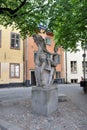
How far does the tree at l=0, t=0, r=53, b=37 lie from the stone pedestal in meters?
5.75

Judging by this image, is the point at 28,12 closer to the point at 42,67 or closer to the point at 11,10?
the point at 11,10

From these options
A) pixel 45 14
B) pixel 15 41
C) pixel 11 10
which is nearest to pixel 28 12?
pixel 45 14

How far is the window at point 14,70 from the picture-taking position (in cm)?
2780

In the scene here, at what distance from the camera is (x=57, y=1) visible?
14156mm

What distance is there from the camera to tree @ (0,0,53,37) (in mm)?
14184

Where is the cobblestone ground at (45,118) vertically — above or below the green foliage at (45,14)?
below

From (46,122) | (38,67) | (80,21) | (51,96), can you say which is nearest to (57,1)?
(80,21)

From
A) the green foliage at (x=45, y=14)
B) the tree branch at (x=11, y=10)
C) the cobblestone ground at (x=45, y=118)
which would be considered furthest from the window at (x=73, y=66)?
the cobblestone ground at (x=45, y=118)

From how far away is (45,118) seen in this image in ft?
30.1

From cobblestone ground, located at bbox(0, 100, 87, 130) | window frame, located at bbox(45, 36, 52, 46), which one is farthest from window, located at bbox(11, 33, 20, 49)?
cobblestone ground, located at bbox(0, 100, 87, 130)

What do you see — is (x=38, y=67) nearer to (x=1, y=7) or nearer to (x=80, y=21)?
(x=1, y=7)

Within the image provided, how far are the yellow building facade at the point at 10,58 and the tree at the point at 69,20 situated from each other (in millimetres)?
9812

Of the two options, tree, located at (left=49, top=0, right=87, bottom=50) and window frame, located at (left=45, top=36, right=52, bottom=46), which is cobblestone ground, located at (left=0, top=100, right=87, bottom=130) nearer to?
tree, located at (left=49, top=0, right=87, bottom=50)

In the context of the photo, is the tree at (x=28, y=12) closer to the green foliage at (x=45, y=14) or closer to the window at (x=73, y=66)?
the green foliage at (x=45, y=14)
